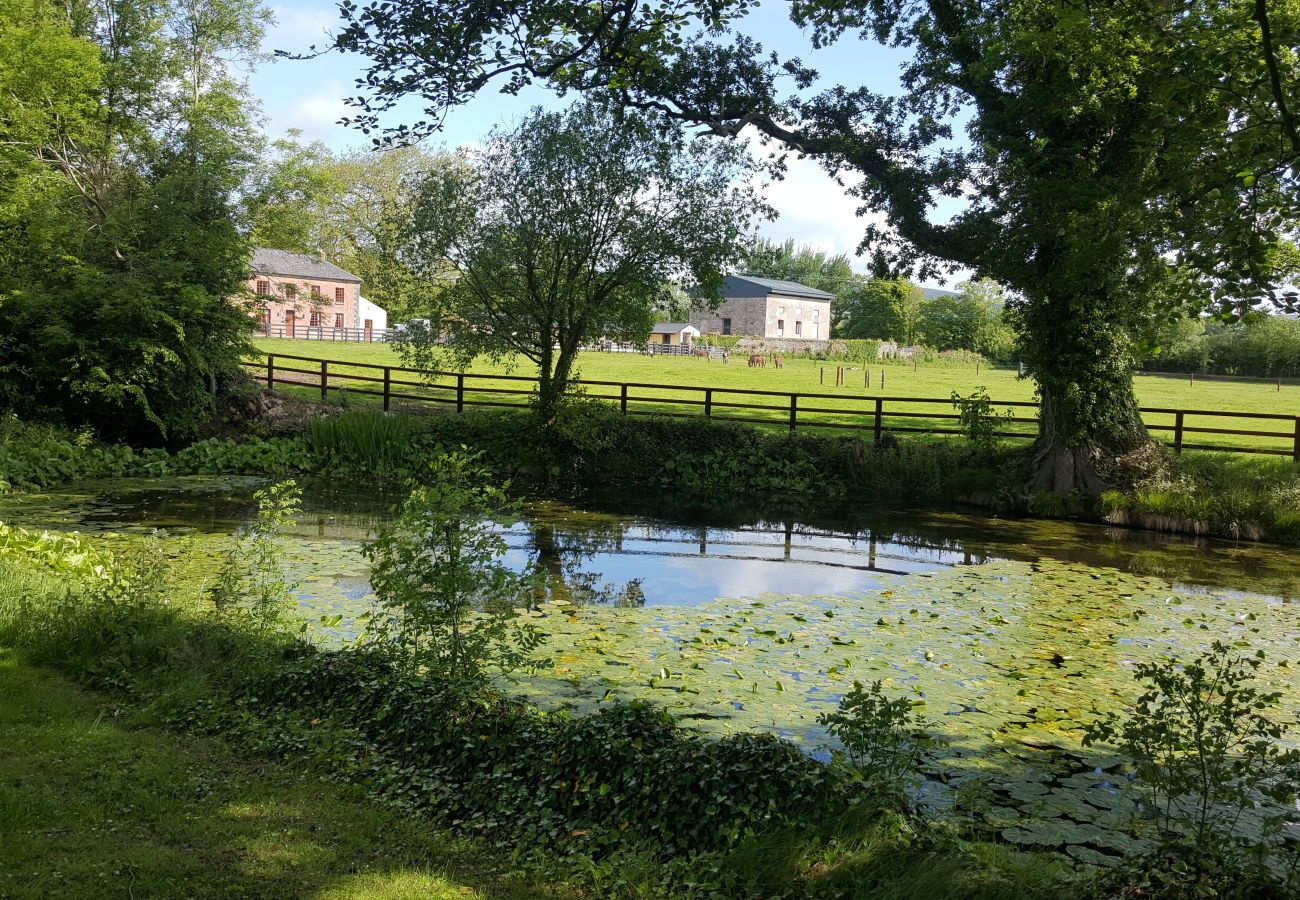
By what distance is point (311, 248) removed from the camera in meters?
37.2

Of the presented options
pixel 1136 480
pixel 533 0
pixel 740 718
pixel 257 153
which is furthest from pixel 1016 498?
pixel 257 153

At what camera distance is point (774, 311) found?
3300 inches

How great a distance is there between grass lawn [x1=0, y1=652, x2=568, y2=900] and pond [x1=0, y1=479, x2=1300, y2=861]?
6.90 feet

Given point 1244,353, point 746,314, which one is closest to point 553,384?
point 1244,353

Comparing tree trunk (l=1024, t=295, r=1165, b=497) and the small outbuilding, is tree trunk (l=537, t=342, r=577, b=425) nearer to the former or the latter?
tree trunk (l=1024, t=295, r=1165, b=497)

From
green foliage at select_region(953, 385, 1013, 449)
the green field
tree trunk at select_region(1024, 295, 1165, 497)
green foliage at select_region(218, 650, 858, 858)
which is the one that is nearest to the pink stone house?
the green field

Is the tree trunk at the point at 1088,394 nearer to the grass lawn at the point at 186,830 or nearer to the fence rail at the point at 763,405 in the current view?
the fence rail at the point at 763,405

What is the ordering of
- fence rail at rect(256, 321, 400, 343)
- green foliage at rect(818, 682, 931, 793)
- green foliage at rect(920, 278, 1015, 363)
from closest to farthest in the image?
green foliage at rect(818, 682, 931, 793), fence rail at rect(256, 321, 400, 343), green foliage at rect(920, 278, 1015, 363)

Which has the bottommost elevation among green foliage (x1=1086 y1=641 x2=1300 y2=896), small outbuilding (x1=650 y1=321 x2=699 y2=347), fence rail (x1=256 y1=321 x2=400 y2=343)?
green foliage (x1=1086 y1=641 x2=1300 y2=896)

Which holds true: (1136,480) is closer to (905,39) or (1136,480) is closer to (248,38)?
(905,39)

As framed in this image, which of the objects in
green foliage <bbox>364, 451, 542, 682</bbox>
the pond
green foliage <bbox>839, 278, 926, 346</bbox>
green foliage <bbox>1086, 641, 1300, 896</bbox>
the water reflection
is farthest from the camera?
green foliage <bbox>839, 278, 926, 346</bbox>

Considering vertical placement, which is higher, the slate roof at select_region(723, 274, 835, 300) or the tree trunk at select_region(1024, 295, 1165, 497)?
the slate roof at select_region(723, 274, 835, 300)

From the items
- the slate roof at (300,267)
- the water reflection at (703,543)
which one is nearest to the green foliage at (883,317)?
the slate roof at (300,267)

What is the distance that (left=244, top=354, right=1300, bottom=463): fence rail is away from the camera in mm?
20422
